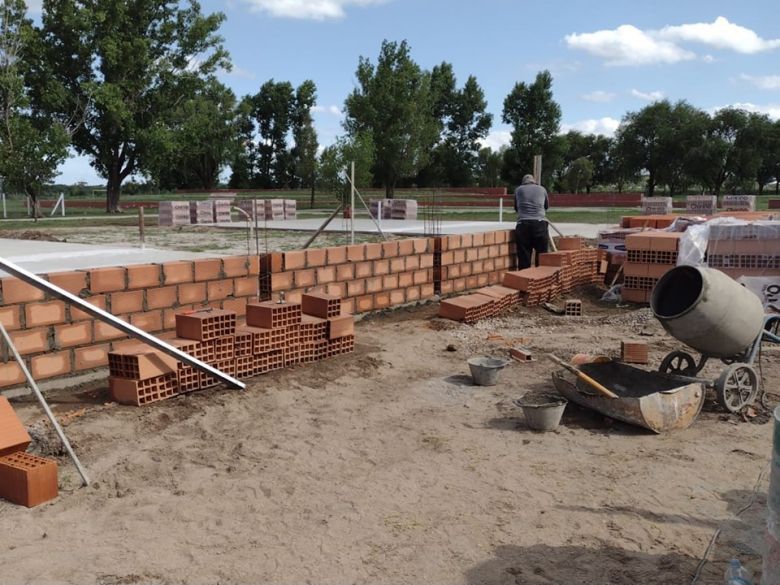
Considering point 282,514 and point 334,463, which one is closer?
point 282,514

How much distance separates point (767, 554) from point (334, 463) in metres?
2.56

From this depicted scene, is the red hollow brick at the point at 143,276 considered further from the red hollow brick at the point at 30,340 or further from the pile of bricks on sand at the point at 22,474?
the pile of bricks on sand at the point at 22,474

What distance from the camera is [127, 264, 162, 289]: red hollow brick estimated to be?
6.03m

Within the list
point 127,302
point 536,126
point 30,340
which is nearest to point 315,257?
point 127,302

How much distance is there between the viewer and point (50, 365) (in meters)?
5.46

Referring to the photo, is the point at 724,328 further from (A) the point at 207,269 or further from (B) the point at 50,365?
(B) the point at 50,365

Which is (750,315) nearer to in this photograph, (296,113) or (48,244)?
(48,244)

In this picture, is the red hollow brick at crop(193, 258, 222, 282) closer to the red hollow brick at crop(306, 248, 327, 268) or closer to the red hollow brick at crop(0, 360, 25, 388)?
the red hollow brick at crop(306, 248, 327, 268)

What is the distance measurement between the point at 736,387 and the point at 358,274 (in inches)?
178

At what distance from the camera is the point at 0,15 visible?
80.0 feet

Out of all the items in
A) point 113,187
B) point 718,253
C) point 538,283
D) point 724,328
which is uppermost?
point 113,187

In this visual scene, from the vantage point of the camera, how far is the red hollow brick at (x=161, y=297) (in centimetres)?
620

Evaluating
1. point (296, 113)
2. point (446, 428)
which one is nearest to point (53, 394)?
point (446, 428)

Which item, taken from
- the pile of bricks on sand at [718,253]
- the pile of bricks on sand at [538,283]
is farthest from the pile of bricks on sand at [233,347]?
the pile of bricks on sand at [718,253]
